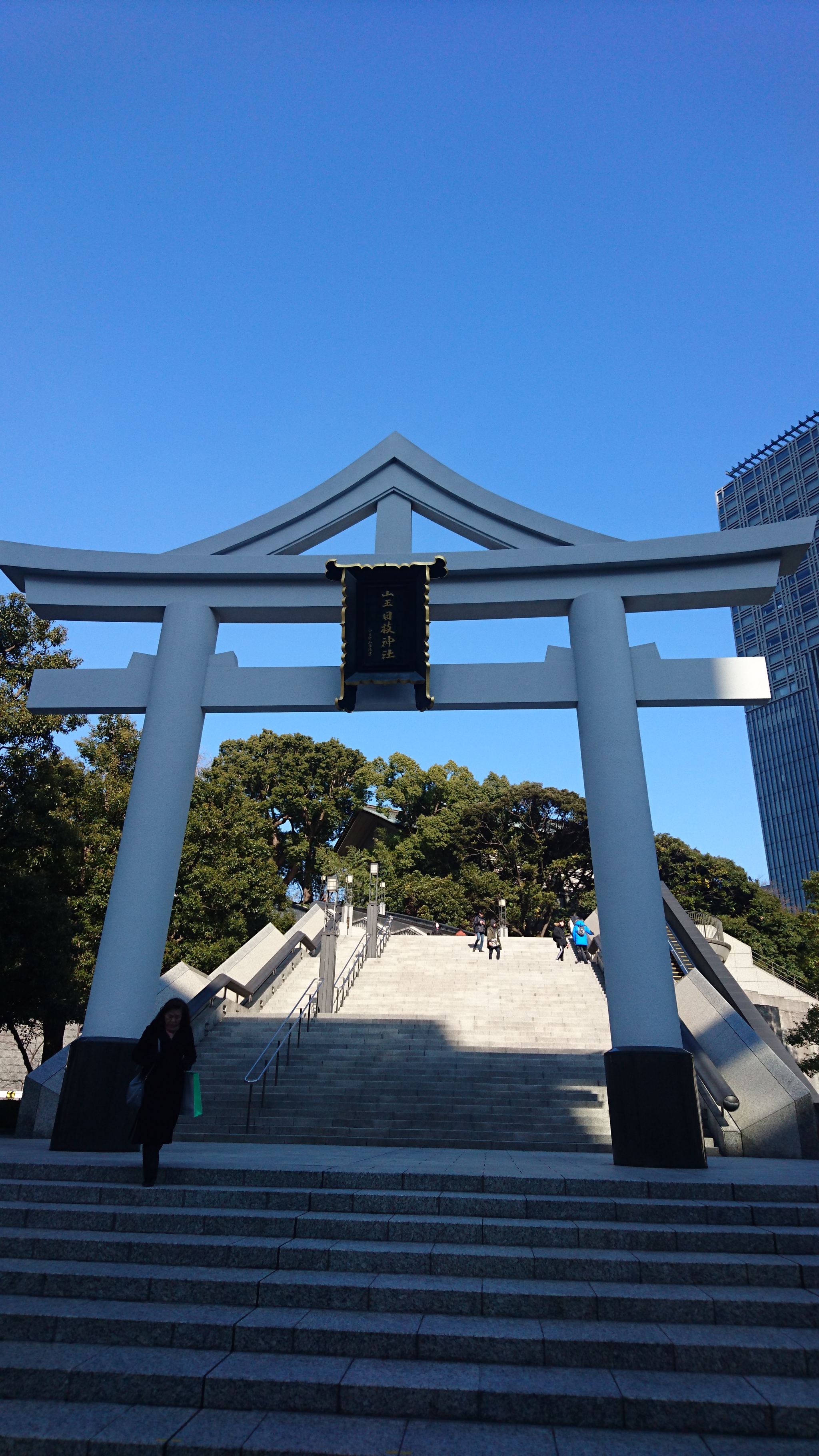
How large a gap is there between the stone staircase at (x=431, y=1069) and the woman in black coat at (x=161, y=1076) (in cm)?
474

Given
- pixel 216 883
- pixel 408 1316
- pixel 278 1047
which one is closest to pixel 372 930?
pixel 216 883

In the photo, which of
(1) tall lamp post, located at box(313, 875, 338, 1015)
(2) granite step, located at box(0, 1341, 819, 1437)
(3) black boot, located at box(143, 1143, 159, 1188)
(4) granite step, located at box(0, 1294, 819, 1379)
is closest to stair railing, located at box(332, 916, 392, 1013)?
(1) tall lamp post, located at box(313, 875, 338, 1015)

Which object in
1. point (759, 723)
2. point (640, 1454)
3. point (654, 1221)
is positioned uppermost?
point (759, 723)

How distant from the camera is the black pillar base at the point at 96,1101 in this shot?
7.37 meters

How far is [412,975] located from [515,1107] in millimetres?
8034

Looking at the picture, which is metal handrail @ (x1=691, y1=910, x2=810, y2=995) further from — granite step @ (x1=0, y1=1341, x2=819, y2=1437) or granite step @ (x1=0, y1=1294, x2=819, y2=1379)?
granite step @ (x1=0, y1=1341, x2=819, y2=1437)

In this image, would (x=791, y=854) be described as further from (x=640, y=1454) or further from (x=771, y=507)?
(x=640, y=1454)

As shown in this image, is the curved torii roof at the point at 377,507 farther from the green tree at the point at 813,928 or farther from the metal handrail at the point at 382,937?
the green tree at the point at 813,928

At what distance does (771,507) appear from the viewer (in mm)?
99938

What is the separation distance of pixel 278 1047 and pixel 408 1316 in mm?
7856

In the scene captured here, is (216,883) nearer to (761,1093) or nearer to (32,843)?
(32,843)

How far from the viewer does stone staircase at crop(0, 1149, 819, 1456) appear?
3109 millimetres

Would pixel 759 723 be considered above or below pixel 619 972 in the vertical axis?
above

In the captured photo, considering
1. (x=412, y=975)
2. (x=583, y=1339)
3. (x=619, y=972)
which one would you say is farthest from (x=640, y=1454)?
(x=412, y=975)
